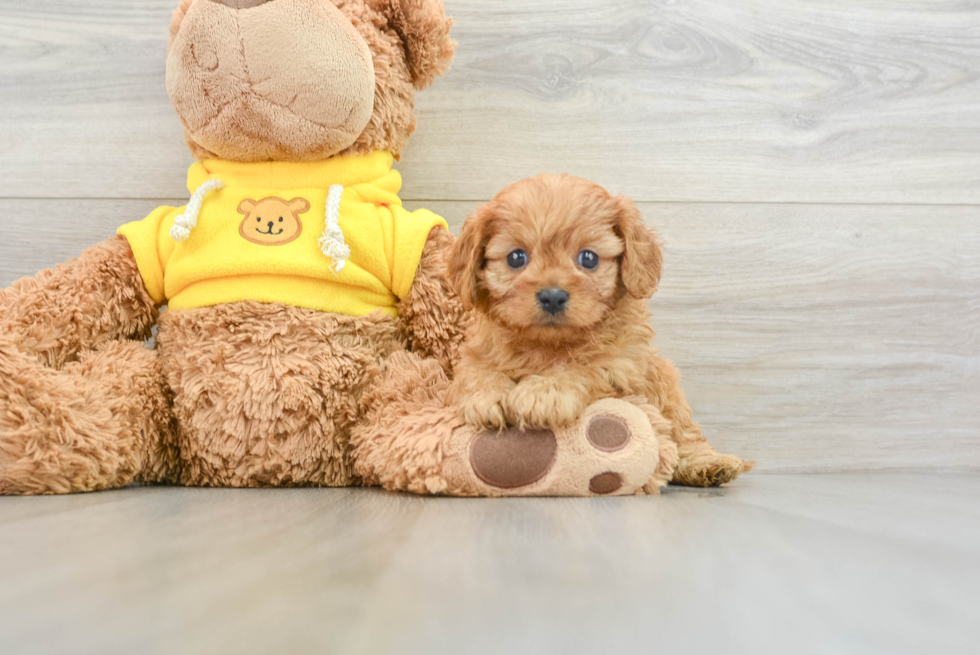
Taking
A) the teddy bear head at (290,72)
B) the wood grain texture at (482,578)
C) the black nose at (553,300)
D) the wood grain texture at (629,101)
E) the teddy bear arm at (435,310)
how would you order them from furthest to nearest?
the wood grain texture at (629,101) < the teddy bear arm at (435,310) < the teddy bear head at (290,72) < the black nose at (553,300) < the wood grain texture at (482,578)

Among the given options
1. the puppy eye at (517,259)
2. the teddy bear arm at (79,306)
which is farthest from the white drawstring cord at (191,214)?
the puppy eye at (517,259)

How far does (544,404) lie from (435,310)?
0.29 metres

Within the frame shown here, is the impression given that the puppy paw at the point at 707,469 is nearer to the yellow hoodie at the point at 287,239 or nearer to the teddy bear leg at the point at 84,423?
the yellow hoodie at the point at 287,239

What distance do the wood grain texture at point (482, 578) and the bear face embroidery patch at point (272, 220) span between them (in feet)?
1.26

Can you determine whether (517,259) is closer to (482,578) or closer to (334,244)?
(334,244)

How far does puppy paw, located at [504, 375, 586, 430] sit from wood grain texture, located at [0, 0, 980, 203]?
0.55 metres

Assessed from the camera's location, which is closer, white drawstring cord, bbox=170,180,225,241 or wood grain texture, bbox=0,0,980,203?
white drawstring cord, bbox=170,180,225,241

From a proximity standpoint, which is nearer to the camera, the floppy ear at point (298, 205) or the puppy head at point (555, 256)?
the puppy head at point (555, 256)

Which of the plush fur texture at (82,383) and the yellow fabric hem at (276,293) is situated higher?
the yellow fabric hem at (276,293)

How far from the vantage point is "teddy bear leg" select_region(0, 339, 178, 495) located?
0.87m

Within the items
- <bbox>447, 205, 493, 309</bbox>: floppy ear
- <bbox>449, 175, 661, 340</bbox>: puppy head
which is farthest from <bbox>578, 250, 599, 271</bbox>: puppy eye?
<bbox>447, 205, 493, 309</bbox>: floppy ear

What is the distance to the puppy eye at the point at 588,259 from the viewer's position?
0.87 metres

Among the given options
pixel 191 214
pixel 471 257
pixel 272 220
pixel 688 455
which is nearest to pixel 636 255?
pixel 471 257

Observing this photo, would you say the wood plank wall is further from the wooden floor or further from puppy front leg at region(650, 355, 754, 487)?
puppy front leg at region(650, 355, 754, 487)
